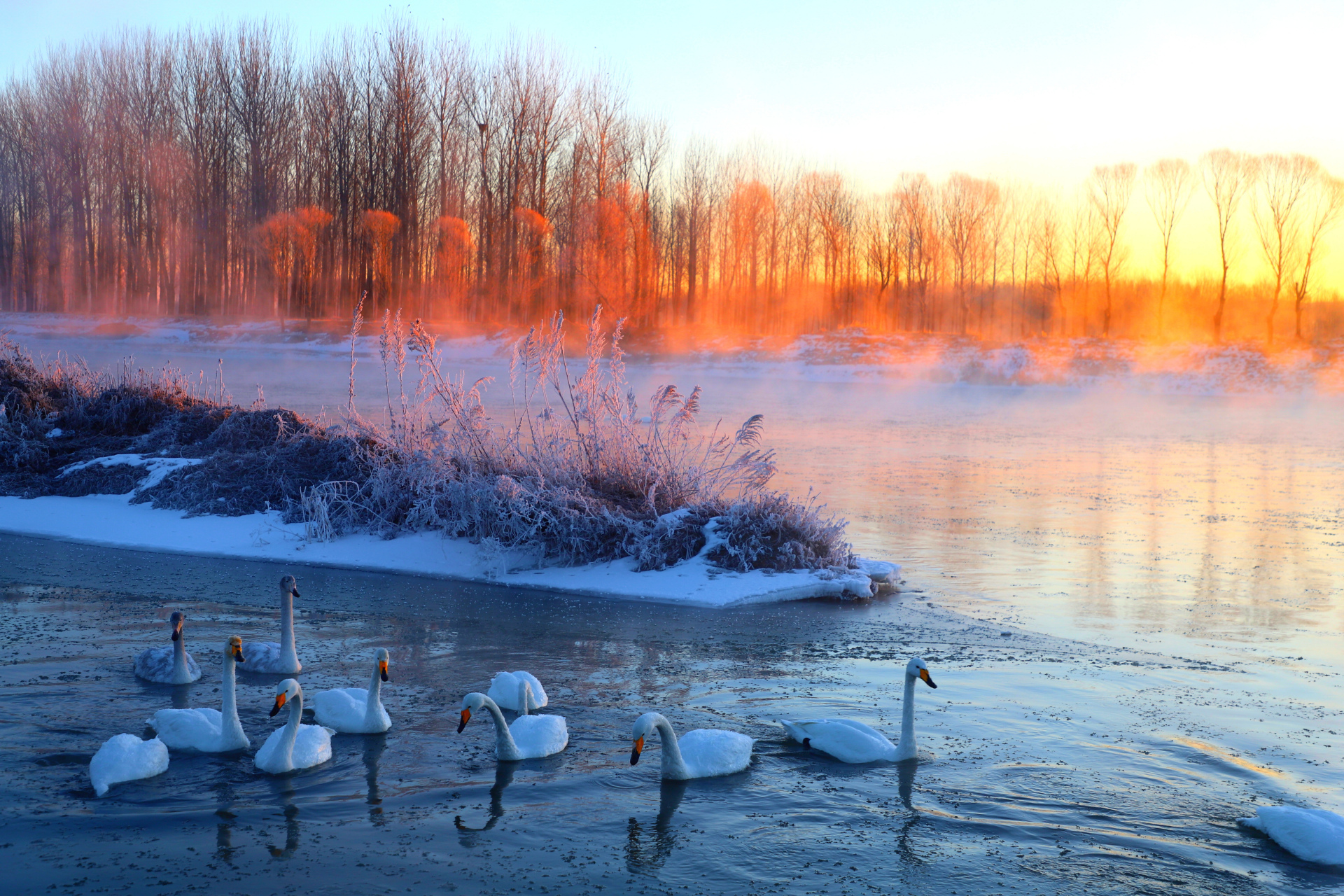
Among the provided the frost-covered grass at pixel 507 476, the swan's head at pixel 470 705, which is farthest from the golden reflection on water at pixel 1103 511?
the swan's head at pixel 470 705

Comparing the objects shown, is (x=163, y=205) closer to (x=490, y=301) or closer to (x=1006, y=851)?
(x=490, y=301)

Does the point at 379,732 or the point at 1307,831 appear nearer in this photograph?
the point at 1307,831

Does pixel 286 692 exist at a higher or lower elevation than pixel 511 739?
higher

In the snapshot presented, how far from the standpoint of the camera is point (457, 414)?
11281 mm

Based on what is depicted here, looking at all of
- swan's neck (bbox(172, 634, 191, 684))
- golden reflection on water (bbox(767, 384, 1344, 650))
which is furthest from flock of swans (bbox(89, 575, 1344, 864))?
golden reflection on water (bbox(767, 384, 1344, 650))

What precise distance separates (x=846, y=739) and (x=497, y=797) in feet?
5.57

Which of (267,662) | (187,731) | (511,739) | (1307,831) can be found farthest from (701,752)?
(267,662)

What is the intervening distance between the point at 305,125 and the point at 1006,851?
1965 inches

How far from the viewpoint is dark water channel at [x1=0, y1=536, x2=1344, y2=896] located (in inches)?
170

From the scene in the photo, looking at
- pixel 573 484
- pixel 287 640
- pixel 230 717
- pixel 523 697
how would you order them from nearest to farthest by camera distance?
pixel 230 717, pixel 523 697, pixel 287 640, pixel 573 484

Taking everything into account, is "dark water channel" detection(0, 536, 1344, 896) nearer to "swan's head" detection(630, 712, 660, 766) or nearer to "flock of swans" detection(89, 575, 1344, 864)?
"flock of swans" detection(89, 575, 1344, 864)

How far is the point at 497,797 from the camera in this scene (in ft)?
16.3

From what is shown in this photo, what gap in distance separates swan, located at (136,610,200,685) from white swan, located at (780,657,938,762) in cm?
347

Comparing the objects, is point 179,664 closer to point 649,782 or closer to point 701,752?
point 649,782
